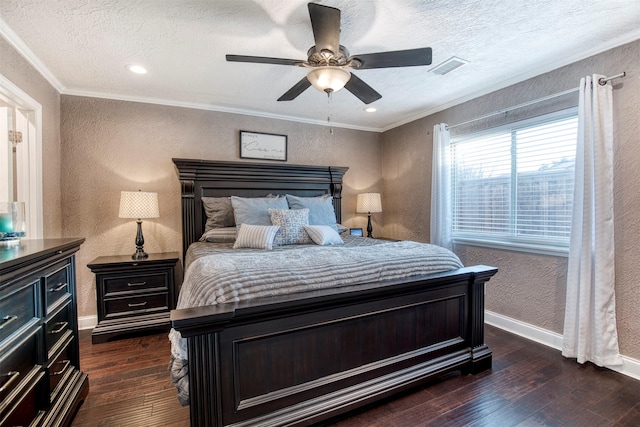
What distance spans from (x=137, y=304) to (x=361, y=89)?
2.81 meters

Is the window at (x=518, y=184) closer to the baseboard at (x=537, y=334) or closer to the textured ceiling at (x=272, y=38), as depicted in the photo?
the textured ceiling at (x=272, y=38)

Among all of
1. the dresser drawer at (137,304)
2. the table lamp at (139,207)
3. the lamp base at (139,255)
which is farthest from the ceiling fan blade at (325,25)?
the dresser drawer at (137,304)

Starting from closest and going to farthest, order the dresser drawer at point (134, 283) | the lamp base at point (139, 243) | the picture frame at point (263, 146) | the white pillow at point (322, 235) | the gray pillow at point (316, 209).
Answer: the dresser drawer at point (134, 283) → the white pillow at point (322, 235) → the lamp base at point (139, 243) → the gray pillow at point (316, 209) → the picture frame at point (263, 146)

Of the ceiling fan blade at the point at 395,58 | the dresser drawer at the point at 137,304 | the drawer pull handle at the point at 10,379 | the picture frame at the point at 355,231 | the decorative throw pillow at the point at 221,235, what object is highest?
the ceiling fan blade at the point at 395,58

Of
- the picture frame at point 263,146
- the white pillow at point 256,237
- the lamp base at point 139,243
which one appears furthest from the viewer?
the picture frame at point 263,146

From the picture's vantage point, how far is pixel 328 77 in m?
1.90

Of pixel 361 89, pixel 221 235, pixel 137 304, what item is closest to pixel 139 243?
pixel 137 304

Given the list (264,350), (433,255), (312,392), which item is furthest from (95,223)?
(433,255)

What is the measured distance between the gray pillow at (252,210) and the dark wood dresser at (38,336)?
4.82 ft

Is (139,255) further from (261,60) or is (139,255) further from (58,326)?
(261,60)

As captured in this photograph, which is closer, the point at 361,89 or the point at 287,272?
the point at 287,272

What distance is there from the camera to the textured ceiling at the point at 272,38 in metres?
1.81

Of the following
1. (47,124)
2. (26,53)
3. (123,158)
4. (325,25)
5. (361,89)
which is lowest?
(123,158)

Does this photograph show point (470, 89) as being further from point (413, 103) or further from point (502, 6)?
point (502, 6)
